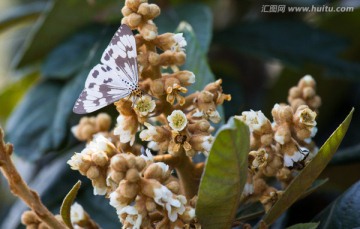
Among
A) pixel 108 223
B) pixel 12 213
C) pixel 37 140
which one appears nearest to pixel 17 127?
pixel 37 140

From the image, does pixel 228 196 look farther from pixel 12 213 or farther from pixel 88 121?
pixel 12 213

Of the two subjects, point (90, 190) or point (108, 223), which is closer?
point (108, 223)

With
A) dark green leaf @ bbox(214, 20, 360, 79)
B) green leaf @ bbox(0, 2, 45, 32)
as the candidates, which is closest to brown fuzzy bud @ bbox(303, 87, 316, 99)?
dark green leaf @ bbox(214, 20, 360, 79)

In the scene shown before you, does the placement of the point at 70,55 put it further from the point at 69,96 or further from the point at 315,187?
the point at 315,187

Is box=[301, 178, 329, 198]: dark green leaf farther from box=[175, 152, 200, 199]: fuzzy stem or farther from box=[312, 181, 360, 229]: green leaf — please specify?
box=[175, 152, 200, 199]: fuzzy stem

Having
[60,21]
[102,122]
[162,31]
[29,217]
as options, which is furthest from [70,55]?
[29,217]

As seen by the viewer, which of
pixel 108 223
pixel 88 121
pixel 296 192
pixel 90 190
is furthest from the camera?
pixel 90 190

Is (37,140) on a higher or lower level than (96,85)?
lower
